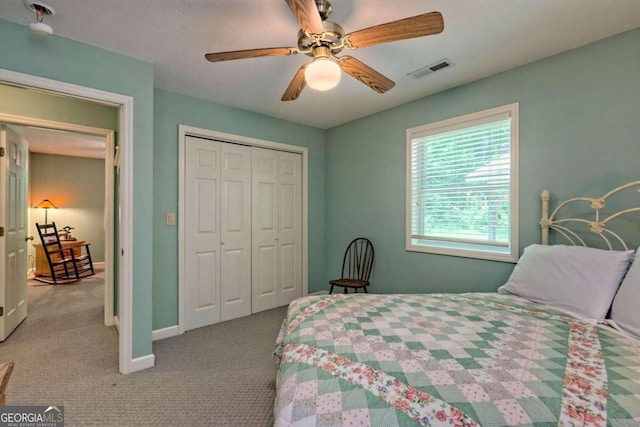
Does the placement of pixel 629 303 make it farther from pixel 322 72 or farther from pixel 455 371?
pixel 322 72

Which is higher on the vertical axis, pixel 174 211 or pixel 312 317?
pixel 174 211

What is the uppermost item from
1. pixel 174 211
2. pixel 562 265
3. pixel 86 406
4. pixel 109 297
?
pixel 174 211

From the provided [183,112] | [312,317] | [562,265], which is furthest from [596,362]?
[183,112]

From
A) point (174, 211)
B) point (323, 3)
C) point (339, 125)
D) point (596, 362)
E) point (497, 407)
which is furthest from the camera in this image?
point (339, 125)

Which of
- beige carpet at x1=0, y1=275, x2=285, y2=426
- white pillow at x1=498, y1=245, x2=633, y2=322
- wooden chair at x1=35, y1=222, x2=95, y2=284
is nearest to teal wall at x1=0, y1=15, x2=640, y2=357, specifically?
beige carpet at x1=0, y1=275, x2=285, y2=426

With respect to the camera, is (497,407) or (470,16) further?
(470,16)

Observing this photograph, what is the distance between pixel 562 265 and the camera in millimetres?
1794

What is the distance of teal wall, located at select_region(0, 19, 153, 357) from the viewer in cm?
191

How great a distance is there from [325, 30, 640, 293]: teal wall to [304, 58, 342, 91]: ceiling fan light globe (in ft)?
5.67

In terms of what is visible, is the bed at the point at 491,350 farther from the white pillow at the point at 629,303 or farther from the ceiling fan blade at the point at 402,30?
the ceiling fan blade at the point at 402,30

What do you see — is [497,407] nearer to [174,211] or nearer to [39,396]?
[39,396]

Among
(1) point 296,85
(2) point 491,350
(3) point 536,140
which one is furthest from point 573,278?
(1) point 296,85

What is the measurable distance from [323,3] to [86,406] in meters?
2.77

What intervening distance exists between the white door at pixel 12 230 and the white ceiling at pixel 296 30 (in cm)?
164
